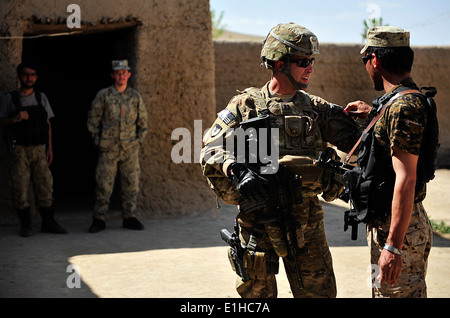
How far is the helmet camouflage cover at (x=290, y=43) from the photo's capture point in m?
3.32

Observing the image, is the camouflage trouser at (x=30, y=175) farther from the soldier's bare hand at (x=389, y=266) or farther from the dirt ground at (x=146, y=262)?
the soldier's bare hand at (x=389, y=266)

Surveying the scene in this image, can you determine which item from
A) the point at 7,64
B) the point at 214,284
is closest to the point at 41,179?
the point at 7,64

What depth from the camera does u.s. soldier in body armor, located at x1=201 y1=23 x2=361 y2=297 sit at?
10.8ft

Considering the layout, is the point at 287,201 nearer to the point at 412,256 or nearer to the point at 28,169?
the point at 412,256

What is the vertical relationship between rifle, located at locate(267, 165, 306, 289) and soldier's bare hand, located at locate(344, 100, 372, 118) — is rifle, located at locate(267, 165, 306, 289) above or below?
below

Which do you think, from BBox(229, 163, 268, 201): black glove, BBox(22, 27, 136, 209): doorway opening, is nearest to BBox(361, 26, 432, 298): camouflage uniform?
BBox(229, 163, 268, 201): black glove

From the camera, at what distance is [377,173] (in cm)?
295

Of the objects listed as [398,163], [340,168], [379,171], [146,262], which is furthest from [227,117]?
[146,262]

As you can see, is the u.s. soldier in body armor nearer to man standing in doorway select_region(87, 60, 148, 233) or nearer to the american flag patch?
the american flag patch

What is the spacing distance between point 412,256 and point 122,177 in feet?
16.4

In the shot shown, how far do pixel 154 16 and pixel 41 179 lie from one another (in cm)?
245

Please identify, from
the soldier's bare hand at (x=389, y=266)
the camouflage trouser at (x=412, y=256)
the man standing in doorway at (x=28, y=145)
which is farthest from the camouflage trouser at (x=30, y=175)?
the soldier's bare hand at (x=389, y=266)

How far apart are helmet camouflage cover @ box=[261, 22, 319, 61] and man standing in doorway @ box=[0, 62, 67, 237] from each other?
419 centimetres
